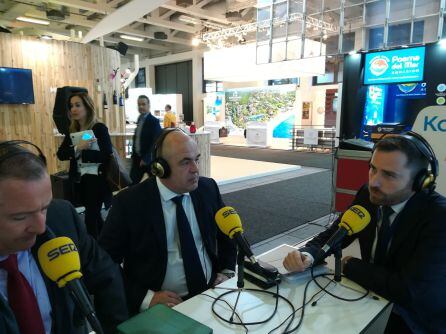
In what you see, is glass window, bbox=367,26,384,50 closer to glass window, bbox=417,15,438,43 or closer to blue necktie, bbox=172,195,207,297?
glass window, bbox=417,15,438,43

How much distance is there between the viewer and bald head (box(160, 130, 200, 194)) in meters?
1.54

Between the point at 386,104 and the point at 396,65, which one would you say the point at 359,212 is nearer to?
the point at 396,65

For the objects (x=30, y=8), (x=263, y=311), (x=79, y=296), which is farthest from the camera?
(x=30, y=8)

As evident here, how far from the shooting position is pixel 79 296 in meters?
0.83

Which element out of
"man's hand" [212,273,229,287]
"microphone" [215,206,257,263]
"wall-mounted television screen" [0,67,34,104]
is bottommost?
"man's hand" [212,273,229,287]

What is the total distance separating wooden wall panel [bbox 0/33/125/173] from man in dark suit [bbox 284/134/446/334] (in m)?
7.11

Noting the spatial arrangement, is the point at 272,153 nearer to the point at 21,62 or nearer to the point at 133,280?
the point at 21,62

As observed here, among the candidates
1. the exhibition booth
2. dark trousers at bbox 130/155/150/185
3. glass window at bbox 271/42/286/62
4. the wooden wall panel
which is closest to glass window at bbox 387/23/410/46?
the exhibition booth

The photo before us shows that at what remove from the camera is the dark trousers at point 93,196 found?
2947 millimetres

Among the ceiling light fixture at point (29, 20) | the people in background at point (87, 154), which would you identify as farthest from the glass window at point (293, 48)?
the ceiling light fixture at point (29, 20)

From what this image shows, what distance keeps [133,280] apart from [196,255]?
325 mm

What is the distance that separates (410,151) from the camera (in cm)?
137

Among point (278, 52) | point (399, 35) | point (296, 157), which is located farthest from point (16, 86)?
point (296, 157)

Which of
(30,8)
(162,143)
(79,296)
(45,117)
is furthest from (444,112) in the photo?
(30,8)
